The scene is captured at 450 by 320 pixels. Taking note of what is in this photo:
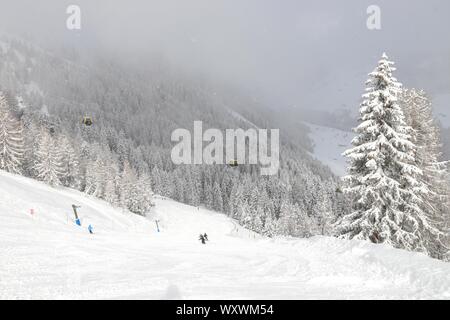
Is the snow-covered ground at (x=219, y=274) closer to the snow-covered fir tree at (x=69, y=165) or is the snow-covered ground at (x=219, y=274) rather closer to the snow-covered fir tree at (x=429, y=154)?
the snow-covered fir tree at (x=429, y=154)

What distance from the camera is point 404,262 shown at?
35.5ft

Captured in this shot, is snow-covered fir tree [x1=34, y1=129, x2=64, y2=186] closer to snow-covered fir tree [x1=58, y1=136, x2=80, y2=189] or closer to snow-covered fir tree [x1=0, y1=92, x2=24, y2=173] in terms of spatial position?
snow-covered fir tree [x1=0, y1=92, x2=24, y2=173]

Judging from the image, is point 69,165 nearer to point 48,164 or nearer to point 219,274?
point 48,164

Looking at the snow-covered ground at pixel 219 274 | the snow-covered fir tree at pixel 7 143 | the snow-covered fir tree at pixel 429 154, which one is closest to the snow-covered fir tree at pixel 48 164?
the snow-covered fir tree at pixel 7 143

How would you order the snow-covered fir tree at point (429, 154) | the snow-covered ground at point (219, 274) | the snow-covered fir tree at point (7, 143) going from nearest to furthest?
the snow-covered ground at point (219, 274) < the snow-covered fir tree at point (429, 154) < the snow-covered fir tree at point (7, 143)

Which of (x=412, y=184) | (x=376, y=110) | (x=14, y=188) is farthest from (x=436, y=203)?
(x=14, y=188)

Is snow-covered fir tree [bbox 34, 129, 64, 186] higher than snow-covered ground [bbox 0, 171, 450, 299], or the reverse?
snow-covered fir tree [bbox 34, 129, 64, 186]

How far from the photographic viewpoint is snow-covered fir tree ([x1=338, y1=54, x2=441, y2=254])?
20.2 m

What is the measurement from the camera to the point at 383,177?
66.4 feet

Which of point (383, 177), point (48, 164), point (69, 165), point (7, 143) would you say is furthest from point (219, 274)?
point (69, 165)

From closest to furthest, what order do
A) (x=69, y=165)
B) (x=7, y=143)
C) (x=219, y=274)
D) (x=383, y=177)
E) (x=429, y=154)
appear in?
(x=219, y=274), (x=383, y=177), (x=429, y=154), (x=7, y=143), (x=69, y=165)

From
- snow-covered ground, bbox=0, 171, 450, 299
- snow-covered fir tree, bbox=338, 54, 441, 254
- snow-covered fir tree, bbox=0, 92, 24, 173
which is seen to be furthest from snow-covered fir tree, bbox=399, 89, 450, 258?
snow-covered fir tree, bbox=0, 92, 24, 173

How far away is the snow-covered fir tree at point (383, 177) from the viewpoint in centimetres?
2016
